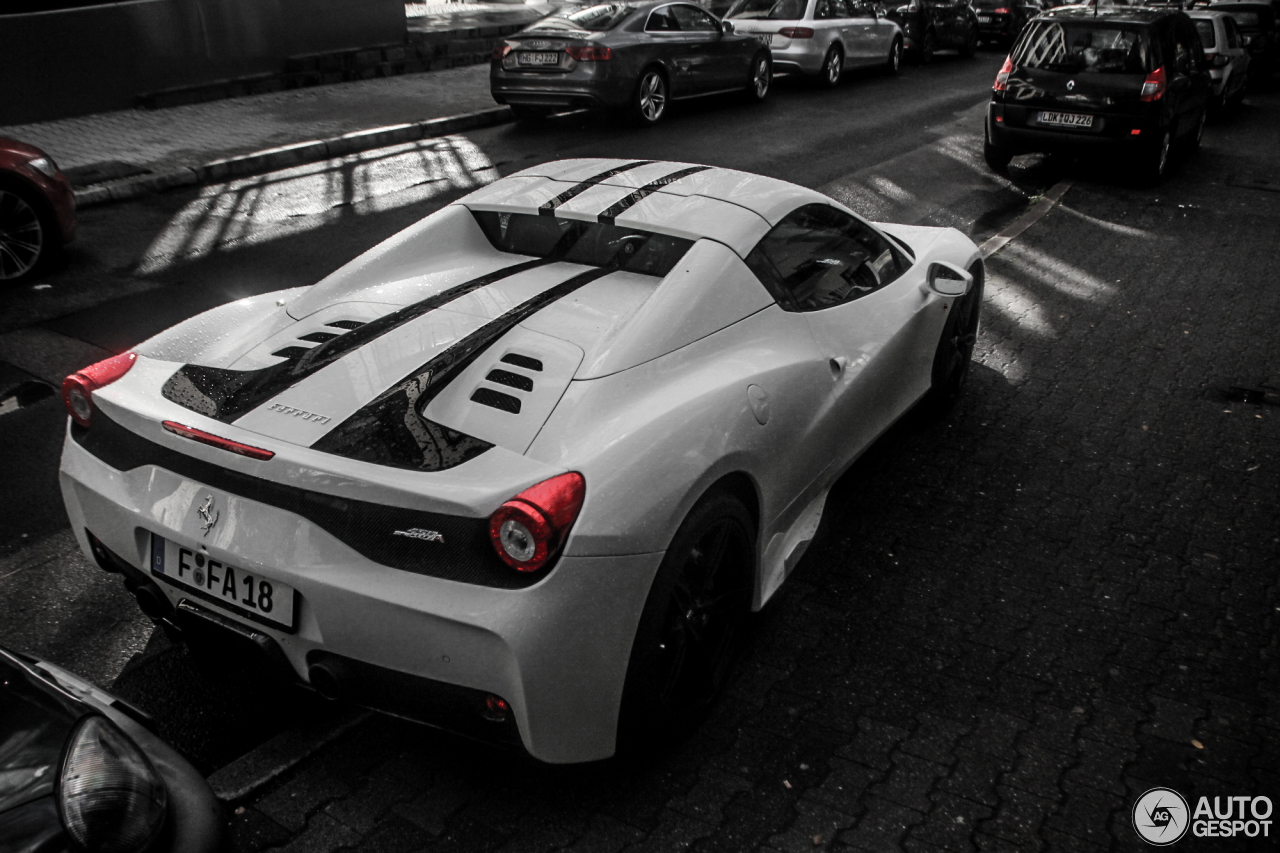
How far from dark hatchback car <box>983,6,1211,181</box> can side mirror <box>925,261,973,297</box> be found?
22.8 ft

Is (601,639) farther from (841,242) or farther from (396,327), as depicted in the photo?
(841,242)

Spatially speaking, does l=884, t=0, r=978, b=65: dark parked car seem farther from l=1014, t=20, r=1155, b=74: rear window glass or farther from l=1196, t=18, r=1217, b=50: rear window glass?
l=1014, t=20, r=1155, b=74: rear window glass

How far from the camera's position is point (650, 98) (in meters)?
12.9

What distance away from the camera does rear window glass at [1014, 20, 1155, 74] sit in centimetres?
1016

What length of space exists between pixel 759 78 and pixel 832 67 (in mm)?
2021

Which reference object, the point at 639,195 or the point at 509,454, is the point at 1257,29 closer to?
the point at 639,195

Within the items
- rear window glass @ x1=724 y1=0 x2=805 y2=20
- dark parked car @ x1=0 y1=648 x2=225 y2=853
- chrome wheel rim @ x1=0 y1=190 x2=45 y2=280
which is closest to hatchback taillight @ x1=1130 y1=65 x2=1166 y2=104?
rear window glass @ x1=724 y1=0 x2=805 y2=20

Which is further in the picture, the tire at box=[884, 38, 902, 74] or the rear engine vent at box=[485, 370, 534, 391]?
the tire at box=[884, 38, 902, 74]

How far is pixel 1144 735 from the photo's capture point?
312cm

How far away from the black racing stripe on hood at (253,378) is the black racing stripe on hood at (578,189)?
645mm

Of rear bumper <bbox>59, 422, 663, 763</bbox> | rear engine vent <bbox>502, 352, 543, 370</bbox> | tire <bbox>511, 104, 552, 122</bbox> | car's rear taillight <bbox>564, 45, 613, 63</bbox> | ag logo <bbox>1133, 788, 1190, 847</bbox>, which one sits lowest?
ag logo <bbox>1133, 788, 1190, 847</bbox>

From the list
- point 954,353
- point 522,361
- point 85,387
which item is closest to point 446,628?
point 522,361

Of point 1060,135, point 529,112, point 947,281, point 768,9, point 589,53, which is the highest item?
point 768,9

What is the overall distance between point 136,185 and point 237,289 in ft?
11.2
